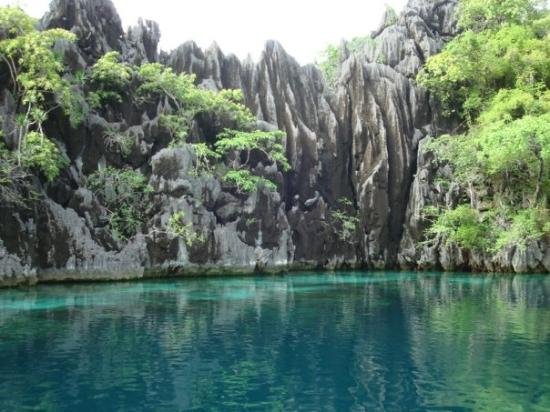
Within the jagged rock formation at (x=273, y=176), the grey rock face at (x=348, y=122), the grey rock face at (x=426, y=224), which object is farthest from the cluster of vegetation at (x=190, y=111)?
the grey rock face at (x=426, y=224)

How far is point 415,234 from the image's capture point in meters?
42.7

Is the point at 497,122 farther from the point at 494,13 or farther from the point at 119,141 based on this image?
the point at 119,141

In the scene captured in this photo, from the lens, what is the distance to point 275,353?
1234cm

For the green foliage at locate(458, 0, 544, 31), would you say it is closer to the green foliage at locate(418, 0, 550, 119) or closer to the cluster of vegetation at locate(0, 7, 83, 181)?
the green foliage at locate(418, 0, 550, 119)

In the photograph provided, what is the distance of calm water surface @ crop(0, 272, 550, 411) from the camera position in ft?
30.0

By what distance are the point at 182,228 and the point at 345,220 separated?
571 inches

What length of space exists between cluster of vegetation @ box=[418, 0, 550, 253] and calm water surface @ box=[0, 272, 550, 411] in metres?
15.1

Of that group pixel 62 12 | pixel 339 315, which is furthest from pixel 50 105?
→ pixel 339 315

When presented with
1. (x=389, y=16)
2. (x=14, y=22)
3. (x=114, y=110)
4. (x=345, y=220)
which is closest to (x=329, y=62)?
(x=389, y=16)

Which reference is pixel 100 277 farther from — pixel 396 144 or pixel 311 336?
pixel 396 144

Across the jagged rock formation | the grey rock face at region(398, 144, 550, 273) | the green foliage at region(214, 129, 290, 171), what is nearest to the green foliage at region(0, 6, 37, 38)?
the jagged rock formation

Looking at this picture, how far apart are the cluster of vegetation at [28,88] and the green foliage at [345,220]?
21.2 metres

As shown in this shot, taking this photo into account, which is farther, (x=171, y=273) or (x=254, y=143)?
(x=254, y=143)

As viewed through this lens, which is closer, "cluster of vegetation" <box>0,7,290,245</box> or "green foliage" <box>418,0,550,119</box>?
"cluster of vegetation" <box>0,7,290,245</box>
